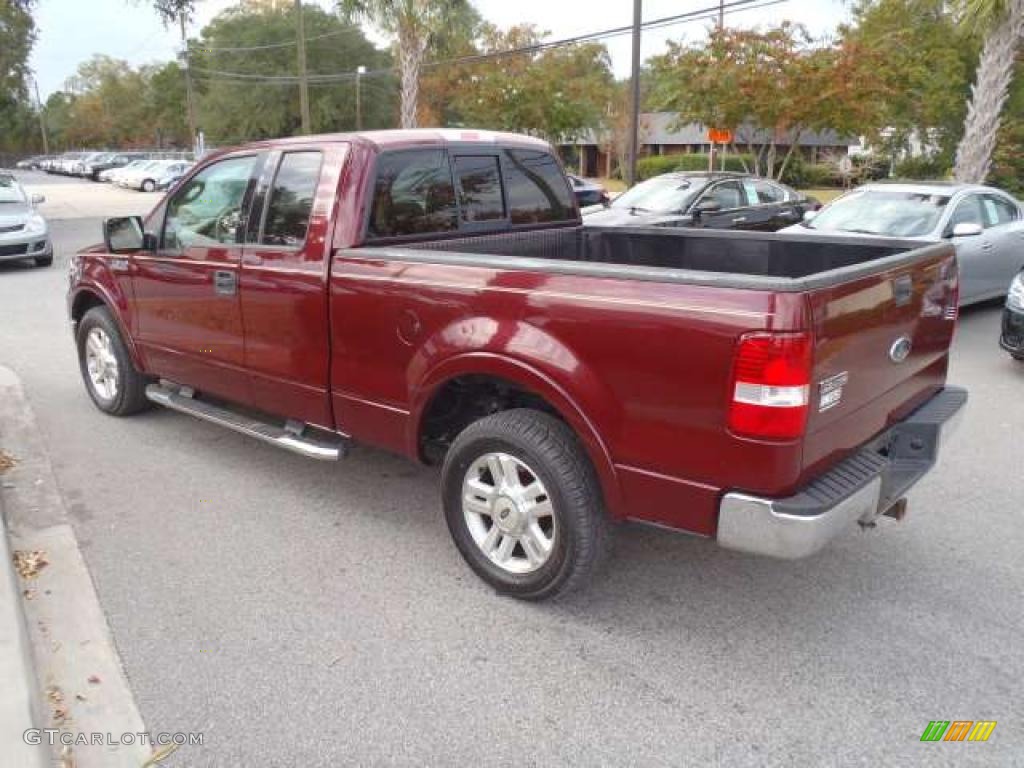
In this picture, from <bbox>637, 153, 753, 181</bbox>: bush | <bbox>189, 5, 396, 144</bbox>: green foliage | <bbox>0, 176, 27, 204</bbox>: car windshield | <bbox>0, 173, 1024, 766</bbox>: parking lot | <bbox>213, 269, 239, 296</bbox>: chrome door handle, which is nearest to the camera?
<bbox>0, 173, 1024, 766</bbox>: parking lot

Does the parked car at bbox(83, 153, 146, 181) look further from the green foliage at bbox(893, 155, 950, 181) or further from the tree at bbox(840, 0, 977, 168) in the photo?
the green foliage at bbox(893, 155, 950, 181)

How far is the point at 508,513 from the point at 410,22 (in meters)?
21.9

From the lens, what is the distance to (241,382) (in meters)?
4.69

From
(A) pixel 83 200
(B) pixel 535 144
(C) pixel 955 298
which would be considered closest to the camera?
(C) pixel 955 298

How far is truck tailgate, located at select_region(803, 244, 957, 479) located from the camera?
2.85 metres

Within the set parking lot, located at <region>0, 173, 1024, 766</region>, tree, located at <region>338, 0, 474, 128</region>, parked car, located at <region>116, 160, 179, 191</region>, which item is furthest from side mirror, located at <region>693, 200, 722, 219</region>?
parked car, located at <region>116, 160, 179, 191</region>

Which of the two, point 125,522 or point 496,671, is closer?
point 496,671

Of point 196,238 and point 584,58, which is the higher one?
point 584,58

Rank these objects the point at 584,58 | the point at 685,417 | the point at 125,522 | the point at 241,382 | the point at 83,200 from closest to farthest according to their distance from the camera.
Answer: the point at 685,417 < the point at 125,522 < the point at 241,382 < the point at 83,200 < the point at 584,58

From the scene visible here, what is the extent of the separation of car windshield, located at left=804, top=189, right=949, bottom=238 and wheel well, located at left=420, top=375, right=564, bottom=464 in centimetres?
665

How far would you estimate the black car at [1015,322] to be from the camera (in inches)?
283

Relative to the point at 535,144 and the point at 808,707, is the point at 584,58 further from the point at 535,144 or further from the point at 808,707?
the point at 808,707

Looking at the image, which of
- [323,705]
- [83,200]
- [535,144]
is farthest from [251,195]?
[83,200]

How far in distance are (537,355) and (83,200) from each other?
35130mm
